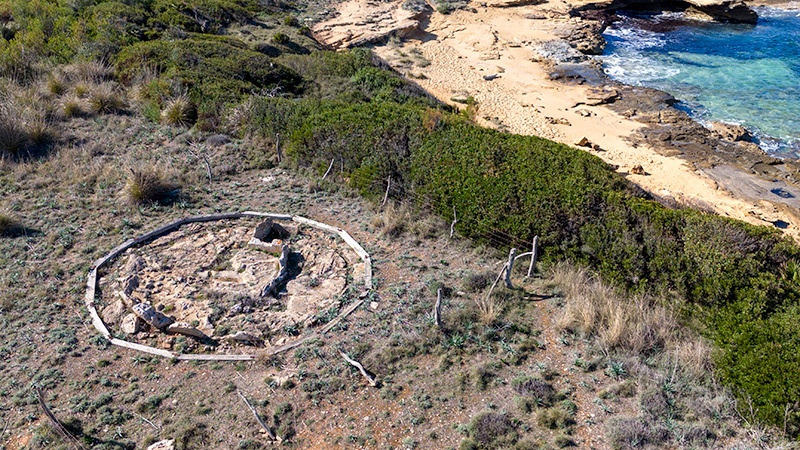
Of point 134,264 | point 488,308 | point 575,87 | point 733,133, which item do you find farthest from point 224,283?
point 575,87

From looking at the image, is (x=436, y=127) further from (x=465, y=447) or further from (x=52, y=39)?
(x=52, y=39)

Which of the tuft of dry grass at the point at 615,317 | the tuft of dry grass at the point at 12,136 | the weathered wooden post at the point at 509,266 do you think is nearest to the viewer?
the tuft of dry grass at the point at 615,317

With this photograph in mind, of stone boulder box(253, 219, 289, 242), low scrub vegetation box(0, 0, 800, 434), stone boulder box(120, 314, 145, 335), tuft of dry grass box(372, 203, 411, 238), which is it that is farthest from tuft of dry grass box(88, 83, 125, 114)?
tuft of dry grass box(372, 203, 411, 238)

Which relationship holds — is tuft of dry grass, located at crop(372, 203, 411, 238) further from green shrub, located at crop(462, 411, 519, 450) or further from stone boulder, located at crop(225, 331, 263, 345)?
green shrub, located at crop(462, 411, 519, 450)

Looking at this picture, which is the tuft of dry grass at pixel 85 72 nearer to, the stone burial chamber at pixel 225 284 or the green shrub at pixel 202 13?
the green shrub at pixel 202 13

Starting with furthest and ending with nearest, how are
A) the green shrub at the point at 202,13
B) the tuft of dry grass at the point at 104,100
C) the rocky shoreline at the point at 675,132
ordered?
the green shrub at the point at 202,13 → the rocky shoreline at the point at 675,132 → the tuft of dry grass at the point at 104,100

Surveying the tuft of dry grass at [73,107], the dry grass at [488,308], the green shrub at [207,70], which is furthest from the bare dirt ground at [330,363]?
the green shrub at [207,70]

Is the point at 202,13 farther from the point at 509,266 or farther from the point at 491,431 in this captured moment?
the point at 491,431
